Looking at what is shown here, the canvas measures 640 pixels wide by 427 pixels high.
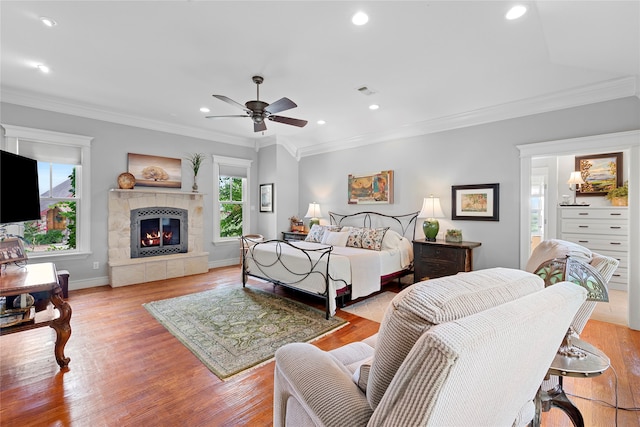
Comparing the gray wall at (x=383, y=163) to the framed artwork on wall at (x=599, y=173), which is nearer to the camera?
the gray wall at (x=383, y=163)

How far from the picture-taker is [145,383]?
2.22 m

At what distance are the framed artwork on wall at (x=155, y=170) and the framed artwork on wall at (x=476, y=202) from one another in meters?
4.99

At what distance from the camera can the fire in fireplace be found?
208 inches

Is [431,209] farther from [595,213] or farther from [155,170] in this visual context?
[155,170]

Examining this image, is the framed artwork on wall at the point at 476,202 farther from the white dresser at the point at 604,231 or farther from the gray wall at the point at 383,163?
the white dresser at the point at 604,231

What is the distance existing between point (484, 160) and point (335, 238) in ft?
8.52

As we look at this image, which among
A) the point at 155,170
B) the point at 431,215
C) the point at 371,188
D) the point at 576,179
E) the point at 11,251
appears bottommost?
the point at 11,251

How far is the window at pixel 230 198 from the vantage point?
20.7 ft

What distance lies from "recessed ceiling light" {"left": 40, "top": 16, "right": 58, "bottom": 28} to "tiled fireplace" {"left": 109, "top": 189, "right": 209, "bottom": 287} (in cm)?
279

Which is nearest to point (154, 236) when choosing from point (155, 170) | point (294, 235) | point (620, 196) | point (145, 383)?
point (155, 170)

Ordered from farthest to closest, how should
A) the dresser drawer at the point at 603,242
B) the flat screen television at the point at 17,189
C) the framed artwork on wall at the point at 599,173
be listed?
the framed artwork on wall at the point at 599,173 < the dresser drawer at the point at 603,242 < the flat screen television at the point at 17,189


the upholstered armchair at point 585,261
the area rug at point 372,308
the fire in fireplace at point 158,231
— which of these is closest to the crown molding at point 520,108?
the upholstered armchair at point 585,261

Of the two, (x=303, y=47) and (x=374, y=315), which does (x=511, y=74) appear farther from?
(x=374, y=315)

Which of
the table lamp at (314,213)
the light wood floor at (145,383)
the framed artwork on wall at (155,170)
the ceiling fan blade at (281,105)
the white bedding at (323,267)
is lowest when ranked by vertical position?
the light wood floor at (145,383)
